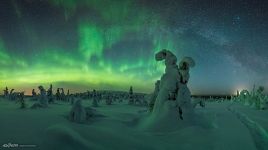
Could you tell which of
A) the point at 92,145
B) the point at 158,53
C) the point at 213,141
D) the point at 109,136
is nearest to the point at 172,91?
the point at 158,53

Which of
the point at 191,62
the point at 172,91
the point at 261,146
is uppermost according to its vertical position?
the point at 191,62

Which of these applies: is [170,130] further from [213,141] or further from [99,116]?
[99,116]

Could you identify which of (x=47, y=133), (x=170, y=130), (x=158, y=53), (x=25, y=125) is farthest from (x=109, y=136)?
(x=158, y=53)

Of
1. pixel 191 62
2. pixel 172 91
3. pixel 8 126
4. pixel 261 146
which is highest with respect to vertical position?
pixel 191 62

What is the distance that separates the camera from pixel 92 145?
10000 millimetres

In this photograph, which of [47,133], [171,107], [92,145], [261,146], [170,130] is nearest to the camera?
[92,145]

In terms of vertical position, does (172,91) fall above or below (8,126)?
above

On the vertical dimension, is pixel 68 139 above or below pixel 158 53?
below

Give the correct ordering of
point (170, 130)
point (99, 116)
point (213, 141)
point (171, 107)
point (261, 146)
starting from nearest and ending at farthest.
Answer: point (213, 141) → point (261, 146) → point (170, 130) → point (171, 107) → point (99, 116)

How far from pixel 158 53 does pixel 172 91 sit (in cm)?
258

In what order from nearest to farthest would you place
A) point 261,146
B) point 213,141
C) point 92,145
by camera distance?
point 92,145
point 213,141
point 261,146

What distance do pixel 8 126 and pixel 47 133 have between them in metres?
2.38

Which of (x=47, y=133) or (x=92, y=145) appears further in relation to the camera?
(x=47, y=133)

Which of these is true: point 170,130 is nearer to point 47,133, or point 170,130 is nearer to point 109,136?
point 109,136
